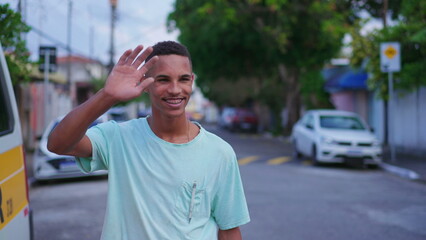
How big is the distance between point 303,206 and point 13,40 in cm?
483

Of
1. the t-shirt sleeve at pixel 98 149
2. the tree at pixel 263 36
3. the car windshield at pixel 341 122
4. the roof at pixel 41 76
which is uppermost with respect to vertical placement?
the tree at pixel 263 36

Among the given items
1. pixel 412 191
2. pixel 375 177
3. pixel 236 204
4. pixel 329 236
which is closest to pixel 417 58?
pixel 375 177

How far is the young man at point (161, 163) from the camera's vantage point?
206 cm

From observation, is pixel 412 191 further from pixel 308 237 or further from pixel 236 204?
pixel 236 204

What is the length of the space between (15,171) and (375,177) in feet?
32.8

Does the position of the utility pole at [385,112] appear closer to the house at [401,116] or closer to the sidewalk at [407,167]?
the house at [401,116]

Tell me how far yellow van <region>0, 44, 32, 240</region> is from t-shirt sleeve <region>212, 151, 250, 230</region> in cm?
109

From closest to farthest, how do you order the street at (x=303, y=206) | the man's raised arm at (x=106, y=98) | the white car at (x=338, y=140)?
the man's raised arm at (x=106, y=98) → the street at (x=303, y=206) → the white car at (x=338, y=140)

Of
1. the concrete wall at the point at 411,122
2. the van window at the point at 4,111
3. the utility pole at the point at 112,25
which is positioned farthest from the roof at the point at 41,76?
the van window at the point at 4,111

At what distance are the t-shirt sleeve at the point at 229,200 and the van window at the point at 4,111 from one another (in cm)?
139

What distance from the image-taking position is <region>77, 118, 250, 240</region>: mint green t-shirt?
6.77 ft

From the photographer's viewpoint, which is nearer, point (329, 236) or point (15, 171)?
point (15, 171)

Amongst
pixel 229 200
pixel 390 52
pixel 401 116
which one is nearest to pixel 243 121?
pixel 401 116

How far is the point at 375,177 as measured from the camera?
37.9 feet
